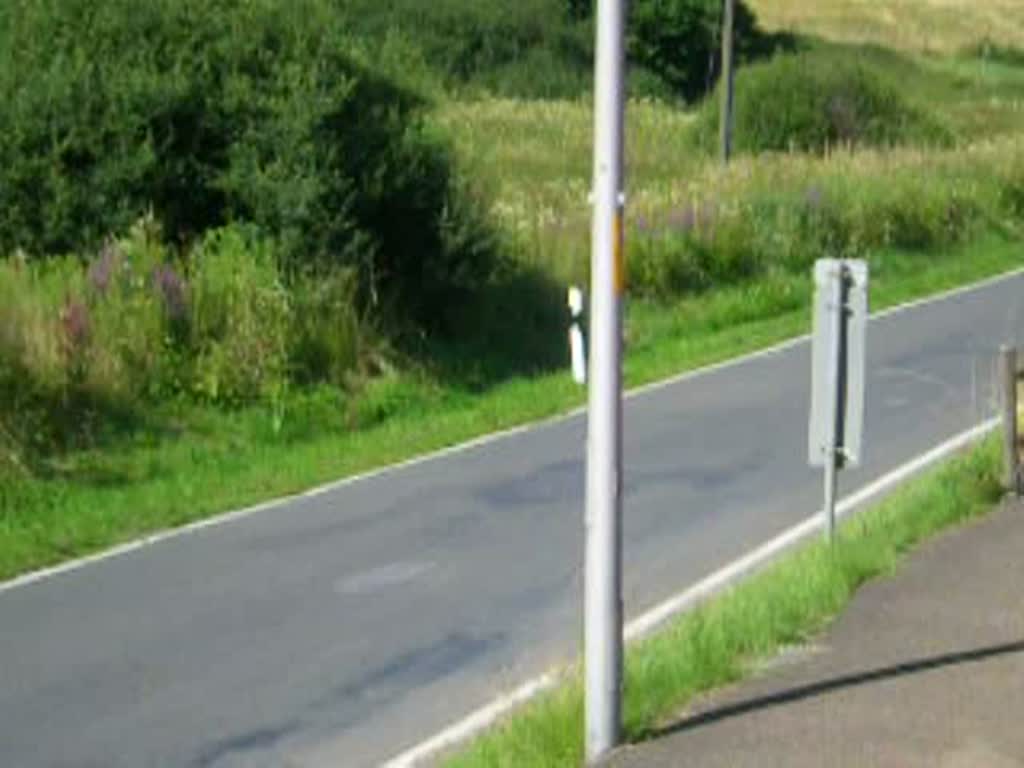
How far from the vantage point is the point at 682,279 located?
27.5 metres

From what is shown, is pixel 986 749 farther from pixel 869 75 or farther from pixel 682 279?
pixel 869 75

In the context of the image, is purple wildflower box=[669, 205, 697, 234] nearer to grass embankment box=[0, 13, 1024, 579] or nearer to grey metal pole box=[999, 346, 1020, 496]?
grass embankment box=[0, 13, 1024, 579]

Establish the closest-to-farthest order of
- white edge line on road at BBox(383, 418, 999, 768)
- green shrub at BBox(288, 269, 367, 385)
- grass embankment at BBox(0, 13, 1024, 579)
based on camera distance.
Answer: white edge line on road at BBox(383, 418, 999, 768)
grass embankment at BBox(0, 13, 1024, 579)
green shrub at BBox(288, 269, 367, 385)

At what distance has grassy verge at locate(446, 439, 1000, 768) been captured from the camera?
24.0 feet

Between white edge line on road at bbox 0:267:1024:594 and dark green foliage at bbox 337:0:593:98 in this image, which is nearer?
white edge line on road at bbox 0:267:1024:594

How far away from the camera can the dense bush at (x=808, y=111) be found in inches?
1881

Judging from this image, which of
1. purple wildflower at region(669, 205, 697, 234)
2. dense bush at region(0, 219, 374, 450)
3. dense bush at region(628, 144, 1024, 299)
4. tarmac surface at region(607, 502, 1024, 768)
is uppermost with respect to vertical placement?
tarmac surface at region(607, 502, 1024, 768)

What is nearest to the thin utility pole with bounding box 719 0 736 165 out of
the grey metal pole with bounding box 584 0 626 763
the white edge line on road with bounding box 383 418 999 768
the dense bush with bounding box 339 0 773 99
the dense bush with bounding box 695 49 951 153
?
the dense bush with bounding box 695 49 951 153

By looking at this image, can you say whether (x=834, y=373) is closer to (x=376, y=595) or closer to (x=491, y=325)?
(x=376, y=595)

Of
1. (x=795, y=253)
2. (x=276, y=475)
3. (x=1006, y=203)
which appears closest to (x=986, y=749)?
(x=276, y=475)

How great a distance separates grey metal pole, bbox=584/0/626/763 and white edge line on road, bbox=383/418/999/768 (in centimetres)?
171

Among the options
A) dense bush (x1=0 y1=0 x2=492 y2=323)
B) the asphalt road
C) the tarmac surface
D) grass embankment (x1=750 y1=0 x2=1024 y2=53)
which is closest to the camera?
the tarmac surface

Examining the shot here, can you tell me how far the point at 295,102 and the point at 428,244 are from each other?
2.27 m

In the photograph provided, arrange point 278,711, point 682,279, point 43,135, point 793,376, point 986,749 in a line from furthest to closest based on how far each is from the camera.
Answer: point 682,279
point 793,376
point 43,135
point 278,711
point 986,749
